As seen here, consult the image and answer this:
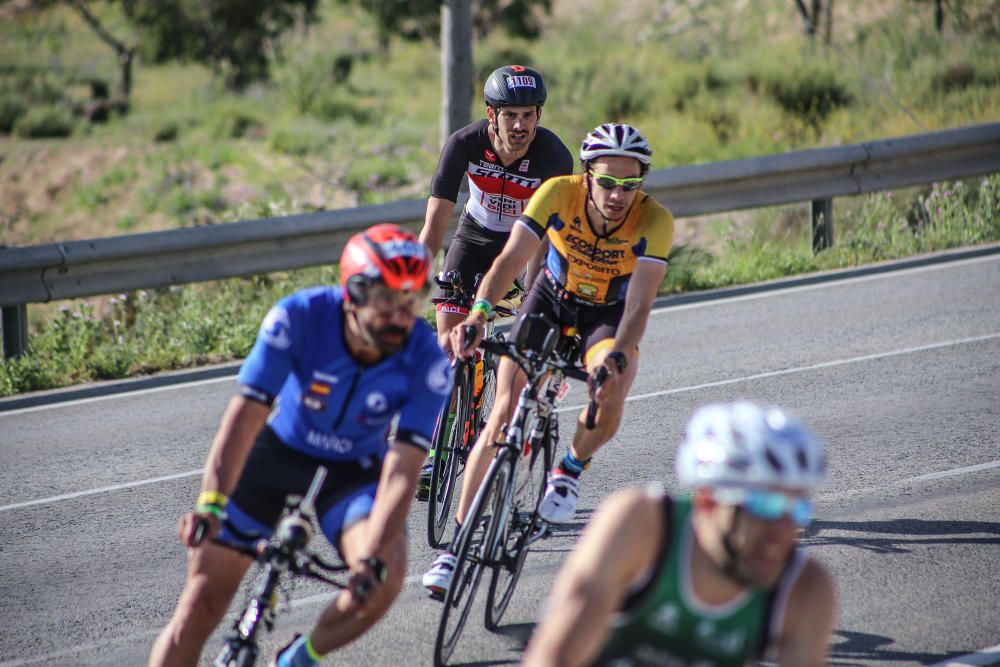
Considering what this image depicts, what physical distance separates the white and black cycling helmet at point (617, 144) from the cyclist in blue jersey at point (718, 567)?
117 inches

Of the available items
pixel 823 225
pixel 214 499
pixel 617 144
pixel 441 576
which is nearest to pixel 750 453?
pixel 214 499

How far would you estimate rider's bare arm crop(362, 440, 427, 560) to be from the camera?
4.09 meters

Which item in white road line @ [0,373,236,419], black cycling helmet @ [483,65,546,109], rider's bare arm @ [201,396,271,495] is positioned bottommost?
rider's bare arm @ [201,396,271,495]

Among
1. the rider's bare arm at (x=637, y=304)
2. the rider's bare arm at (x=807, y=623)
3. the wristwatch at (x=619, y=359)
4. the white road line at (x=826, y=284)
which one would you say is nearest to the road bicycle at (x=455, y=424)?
the rider's bare arm at (x=637, y=304)

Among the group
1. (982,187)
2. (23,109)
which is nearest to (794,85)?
(982,187)

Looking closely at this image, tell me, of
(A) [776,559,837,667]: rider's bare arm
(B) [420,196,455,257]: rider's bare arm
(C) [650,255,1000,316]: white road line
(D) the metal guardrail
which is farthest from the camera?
(C) [650,255,1000,316]: white road line

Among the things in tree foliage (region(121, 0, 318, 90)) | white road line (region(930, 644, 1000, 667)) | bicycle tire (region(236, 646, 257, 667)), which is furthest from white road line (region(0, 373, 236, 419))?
tree foliage (region(121, 0, 318, 90))

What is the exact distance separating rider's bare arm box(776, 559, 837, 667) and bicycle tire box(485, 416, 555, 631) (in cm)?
242

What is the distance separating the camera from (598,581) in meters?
2.99

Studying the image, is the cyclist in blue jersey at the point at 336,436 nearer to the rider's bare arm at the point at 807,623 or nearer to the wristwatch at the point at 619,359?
the wristwatch at the point at 619,359

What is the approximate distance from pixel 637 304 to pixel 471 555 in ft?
5.08

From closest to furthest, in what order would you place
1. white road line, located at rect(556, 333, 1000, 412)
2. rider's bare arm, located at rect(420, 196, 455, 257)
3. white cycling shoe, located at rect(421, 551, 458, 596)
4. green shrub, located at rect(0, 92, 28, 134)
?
white cycling shoe, located at rect(421, 551, 458, 596) → rider's bare arm, located at rect(420, 196, 455, 257) → white road line, located at rect(556, 333, 1000, 412) → green shrub, located at rect(0, 92, 28, 134)

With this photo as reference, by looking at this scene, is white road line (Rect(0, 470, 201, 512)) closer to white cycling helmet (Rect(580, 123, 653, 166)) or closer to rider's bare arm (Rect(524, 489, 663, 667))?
white cycling helmet (Rect(580, 123, 653, 166))

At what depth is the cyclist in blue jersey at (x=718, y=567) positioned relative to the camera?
304cm
